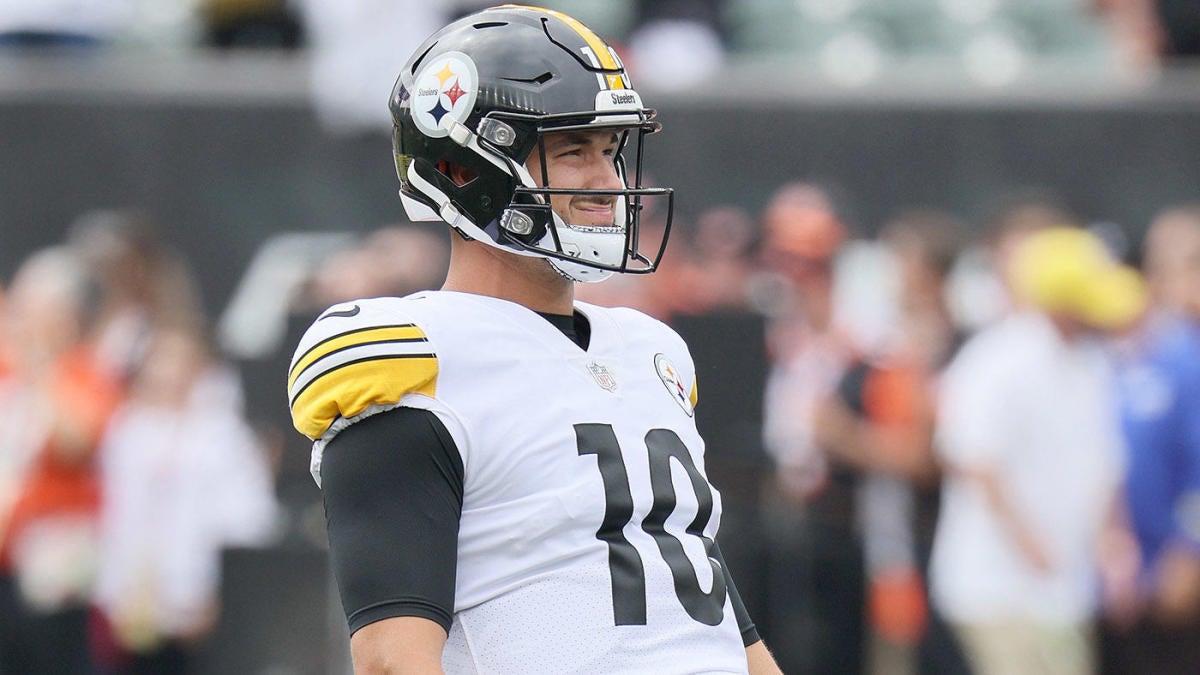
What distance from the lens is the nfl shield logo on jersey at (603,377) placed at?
2764 mm

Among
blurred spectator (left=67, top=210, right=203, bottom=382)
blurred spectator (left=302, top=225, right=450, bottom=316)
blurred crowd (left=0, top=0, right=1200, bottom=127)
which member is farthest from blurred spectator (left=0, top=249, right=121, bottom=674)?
blurred crowd (left=0, top=0, right=1200, bottom=127)

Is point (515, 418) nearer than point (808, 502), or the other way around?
point (515, 418)

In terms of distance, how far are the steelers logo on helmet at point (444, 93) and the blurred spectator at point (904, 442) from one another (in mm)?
4472

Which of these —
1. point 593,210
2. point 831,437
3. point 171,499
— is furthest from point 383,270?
point 593,210

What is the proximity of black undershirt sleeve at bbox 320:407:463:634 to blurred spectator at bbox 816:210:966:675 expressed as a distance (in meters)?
4.69

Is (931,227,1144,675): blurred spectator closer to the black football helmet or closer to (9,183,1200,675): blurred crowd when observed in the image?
(9,183,1200,675): blurred crowd

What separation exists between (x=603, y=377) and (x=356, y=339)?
0.40 metres

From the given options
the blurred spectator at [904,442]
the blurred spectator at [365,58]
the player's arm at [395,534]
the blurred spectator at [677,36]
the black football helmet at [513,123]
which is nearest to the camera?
the player's arm at [395,534]

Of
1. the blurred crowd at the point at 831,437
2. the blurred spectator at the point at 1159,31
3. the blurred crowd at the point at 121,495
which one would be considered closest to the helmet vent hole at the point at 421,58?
the blurred crowd at the point at 831,437

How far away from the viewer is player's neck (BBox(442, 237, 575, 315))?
2.83 meters

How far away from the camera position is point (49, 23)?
9.24 meters

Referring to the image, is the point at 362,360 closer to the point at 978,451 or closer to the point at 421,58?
the point at 421,58

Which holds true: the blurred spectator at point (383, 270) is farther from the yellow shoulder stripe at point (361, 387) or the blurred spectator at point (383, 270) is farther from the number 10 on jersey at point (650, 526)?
the yellow shoulder stripe at point (361, 387)

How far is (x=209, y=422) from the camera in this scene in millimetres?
7602
